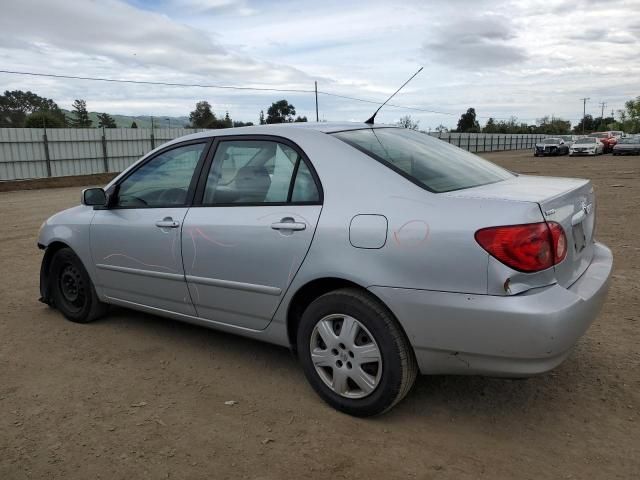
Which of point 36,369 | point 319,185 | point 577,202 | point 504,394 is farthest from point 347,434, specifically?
point 36,369

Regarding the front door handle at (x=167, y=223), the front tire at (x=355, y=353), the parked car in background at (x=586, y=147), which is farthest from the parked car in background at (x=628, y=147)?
the front tire at (x=355, y=353)

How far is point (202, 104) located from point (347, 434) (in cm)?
5352

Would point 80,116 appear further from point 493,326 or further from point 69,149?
point 493,326

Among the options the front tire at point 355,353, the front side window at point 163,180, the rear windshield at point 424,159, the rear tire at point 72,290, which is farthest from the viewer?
the rear tire at point 72,290

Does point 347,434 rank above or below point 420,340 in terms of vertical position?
below

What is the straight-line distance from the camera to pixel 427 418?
298 cm

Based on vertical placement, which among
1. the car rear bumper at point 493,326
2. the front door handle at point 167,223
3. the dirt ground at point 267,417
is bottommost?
the dirt ground at point 267,417

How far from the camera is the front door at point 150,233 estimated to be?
3738 millimetres

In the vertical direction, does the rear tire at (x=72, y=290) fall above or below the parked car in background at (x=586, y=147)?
below

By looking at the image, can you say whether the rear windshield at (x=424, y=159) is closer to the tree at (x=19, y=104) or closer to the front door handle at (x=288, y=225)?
the front door handle at (x=288, y=225)

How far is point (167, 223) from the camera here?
12.2ft

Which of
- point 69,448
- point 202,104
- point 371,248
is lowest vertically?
point 69,448

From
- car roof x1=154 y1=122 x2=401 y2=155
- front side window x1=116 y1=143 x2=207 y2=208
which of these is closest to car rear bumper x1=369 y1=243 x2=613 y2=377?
car roof x1=154 y1=122 x2=401 y2=155

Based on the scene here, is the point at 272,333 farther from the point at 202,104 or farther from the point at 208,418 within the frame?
the point at 202,104
